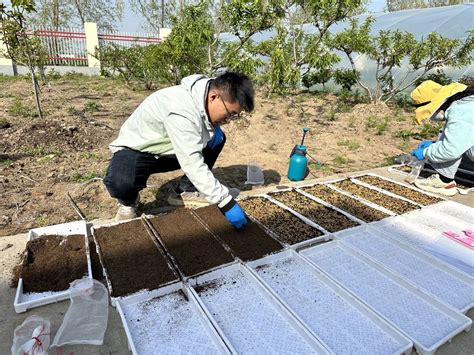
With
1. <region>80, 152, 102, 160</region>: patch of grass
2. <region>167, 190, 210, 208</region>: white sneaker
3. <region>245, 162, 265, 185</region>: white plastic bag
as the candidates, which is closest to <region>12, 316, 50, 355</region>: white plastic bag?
<region>167, 190, 210, 208</region>: white sneaker

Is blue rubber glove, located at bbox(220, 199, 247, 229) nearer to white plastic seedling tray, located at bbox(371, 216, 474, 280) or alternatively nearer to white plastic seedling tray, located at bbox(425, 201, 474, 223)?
white plastic seedling tray, located at bbox(371, 216, 474, 280)

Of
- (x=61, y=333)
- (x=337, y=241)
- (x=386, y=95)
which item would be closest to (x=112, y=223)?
(x=61, y=333)

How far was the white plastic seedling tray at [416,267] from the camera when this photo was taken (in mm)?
1879

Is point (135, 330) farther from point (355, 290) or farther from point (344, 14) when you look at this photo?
point (344, 14)

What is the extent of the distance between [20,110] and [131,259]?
5.14 meters

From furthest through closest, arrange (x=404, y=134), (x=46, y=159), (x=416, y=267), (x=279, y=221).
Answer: (x=404, y=134)
(x=46, y=159)
(x=279, y=221)
(x=416, y=267)

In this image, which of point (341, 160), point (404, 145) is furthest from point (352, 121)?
point (341, 160)

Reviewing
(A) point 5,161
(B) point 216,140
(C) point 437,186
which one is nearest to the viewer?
(B) point 216,140

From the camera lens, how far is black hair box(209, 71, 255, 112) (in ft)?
6.35

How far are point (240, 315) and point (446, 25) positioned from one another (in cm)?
973

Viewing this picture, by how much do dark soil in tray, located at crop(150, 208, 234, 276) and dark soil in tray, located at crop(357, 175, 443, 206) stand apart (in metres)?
1.91

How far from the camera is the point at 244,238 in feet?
7.32

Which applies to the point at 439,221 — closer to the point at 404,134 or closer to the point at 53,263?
the point at 53,263

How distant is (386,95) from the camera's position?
25.5ft
